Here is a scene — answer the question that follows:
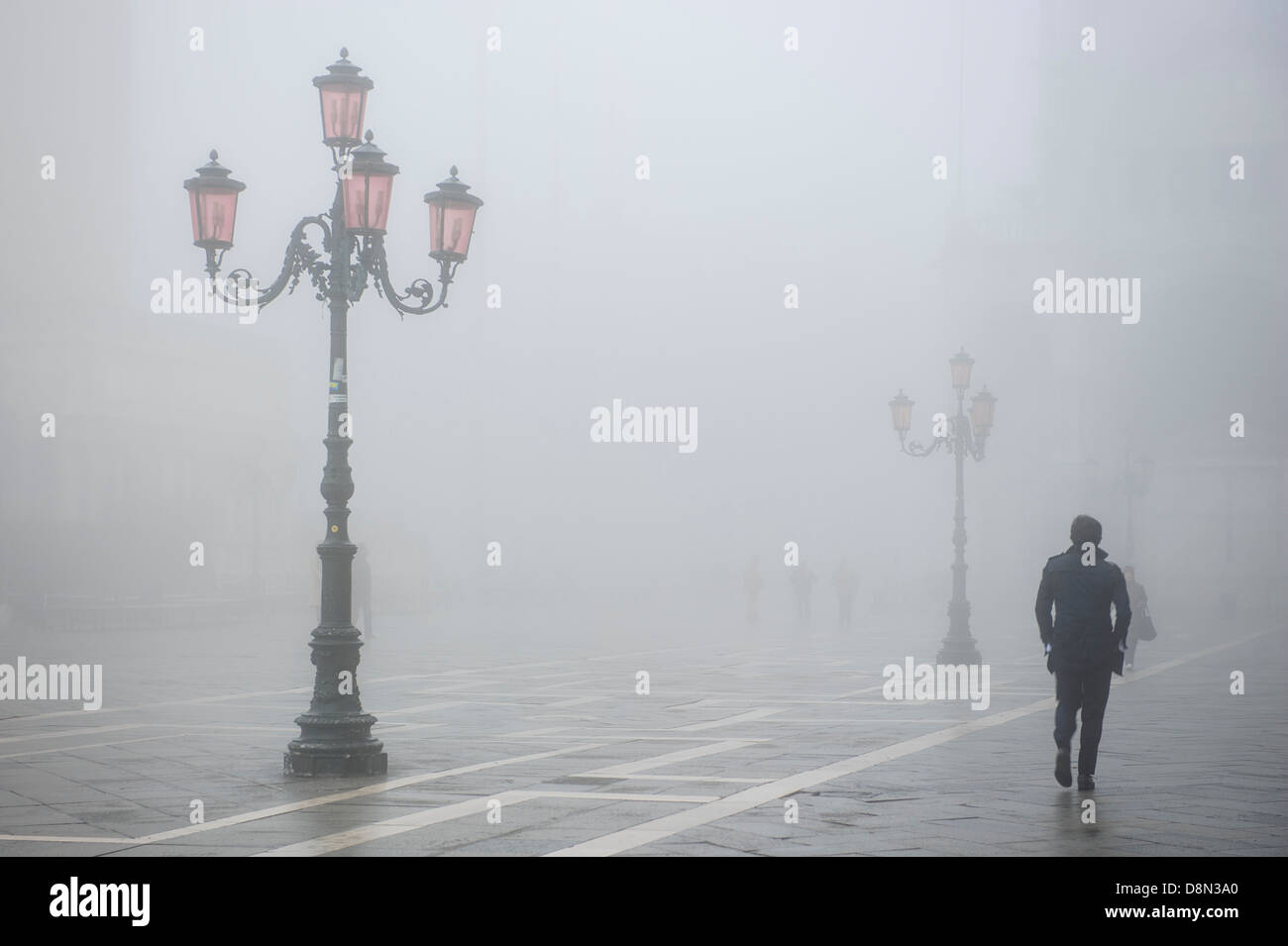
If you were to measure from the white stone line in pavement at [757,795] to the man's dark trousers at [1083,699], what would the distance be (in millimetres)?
1564

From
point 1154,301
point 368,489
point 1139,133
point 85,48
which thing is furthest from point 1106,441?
point 85,48

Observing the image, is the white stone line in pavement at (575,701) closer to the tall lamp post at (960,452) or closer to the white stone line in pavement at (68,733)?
the white stone line in pavement at (68,733)

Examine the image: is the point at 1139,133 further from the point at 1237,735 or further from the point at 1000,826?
the point at 1000,826

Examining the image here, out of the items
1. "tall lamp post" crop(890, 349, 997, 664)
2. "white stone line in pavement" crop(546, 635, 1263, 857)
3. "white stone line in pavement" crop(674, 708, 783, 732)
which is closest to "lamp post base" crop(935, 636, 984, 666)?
"tall lamp post" crop(890, 349, 997, 664)

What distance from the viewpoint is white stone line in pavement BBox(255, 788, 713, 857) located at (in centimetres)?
816

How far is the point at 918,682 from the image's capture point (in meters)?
21.6

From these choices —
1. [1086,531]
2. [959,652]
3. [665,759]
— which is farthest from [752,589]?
[1086,531]

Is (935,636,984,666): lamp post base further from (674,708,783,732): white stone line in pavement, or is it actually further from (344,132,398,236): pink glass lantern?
(344,132,398,236): pink glass lantern

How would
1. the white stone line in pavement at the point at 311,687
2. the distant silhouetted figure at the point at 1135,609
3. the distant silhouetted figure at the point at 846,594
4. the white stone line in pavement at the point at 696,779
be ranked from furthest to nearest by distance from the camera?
the distant silhouetted figure at the point at 846,594 → the distant silhouetted figure at the point at 1135,609 → the white stone line in pavement at the point at 311,687 → the white stone line in pavement at the point at 696,779

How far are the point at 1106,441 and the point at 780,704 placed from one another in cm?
5944

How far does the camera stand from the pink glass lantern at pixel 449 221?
40.1ft

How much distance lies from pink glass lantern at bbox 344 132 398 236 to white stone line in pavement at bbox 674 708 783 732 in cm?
547

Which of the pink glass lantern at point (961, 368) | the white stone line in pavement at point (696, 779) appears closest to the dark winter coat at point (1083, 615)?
the white stone line in pavement at point (696, 779)

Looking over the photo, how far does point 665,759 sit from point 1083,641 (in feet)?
11.1
